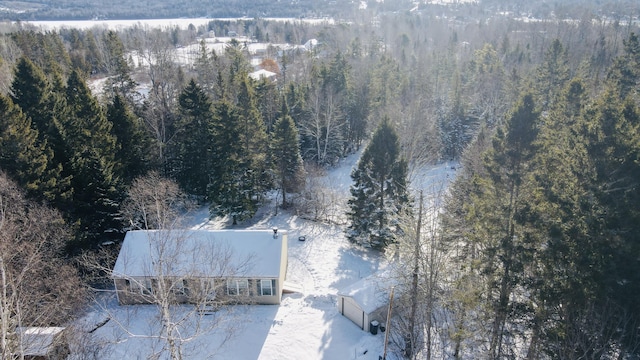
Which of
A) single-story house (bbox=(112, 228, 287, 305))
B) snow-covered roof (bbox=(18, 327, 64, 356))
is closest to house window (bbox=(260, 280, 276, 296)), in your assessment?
single-story house (bbox=(112, 228, 287, 305))

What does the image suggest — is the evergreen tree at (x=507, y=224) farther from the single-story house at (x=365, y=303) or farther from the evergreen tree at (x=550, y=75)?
the evergreen tree at (x=550, y=75)

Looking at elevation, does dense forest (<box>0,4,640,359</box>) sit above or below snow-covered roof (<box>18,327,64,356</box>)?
above

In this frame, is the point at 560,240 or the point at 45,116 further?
the point at 45,116

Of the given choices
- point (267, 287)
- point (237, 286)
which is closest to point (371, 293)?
point (267, 287)

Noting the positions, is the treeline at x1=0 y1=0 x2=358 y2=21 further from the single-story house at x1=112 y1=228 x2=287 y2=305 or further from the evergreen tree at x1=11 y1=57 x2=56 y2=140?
the single-story house at x1=112 y1=228 x2=287 y2=305

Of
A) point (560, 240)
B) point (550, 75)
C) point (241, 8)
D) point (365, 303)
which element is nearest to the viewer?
point (560, 240)

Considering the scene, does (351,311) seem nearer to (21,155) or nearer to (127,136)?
(21,155)
